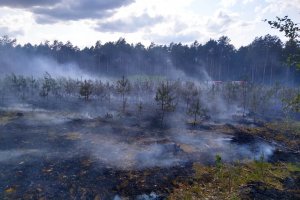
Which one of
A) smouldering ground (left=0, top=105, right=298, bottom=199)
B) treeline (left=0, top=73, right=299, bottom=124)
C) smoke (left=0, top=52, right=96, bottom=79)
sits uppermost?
smoke (left=0, top=52, right=96, bottom=79)

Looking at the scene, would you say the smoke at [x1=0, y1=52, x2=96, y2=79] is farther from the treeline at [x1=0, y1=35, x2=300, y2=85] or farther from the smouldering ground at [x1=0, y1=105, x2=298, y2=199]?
the smouldering ground at [x1=0, y1=105, x2=298, y2=199]

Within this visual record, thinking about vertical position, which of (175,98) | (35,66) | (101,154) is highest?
(35,66)

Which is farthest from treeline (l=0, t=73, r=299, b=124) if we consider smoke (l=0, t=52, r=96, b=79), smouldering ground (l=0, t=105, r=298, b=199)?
smoke (l=0, t=52, r=96, b=79)

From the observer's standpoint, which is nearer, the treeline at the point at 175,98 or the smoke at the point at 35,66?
the treeline at the point at 175,98

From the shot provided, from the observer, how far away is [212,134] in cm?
2330

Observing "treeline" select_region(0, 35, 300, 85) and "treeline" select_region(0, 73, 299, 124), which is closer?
"treeline" select_region(0, 73, 299, 124)

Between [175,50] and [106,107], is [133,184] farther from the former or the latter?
[175,50]

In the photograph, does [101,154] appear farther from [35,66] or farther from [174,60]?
[35,66]

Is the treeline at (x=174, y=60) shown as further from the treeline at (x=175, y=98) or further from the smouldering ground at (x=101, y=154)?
the smouldering ground at (x=101, y=154)

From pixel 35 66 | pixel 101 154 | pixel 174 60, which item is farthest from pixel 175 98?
pixel 35 66

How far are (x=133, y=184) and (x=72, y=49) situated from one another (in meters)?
91.0

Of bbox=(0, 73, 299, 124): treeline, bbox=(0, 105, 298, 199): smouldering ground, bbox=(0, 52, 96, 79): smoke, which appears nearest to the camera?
bbox=(0, 105, 298, 199): smouldering ground

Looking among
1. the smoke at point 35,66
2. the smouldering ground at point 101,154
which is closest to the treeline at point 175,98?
the smouldering ground at point 101,154

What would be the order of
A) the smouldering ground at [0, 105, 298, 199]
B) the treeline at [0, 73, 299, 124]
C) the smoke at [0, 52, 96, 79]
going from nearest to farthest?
the smouldering ground at [0, 105, 298, 199]
the treeline at [0, 73, 299, 124]
the smoke at [0, 52, 96, 79]
